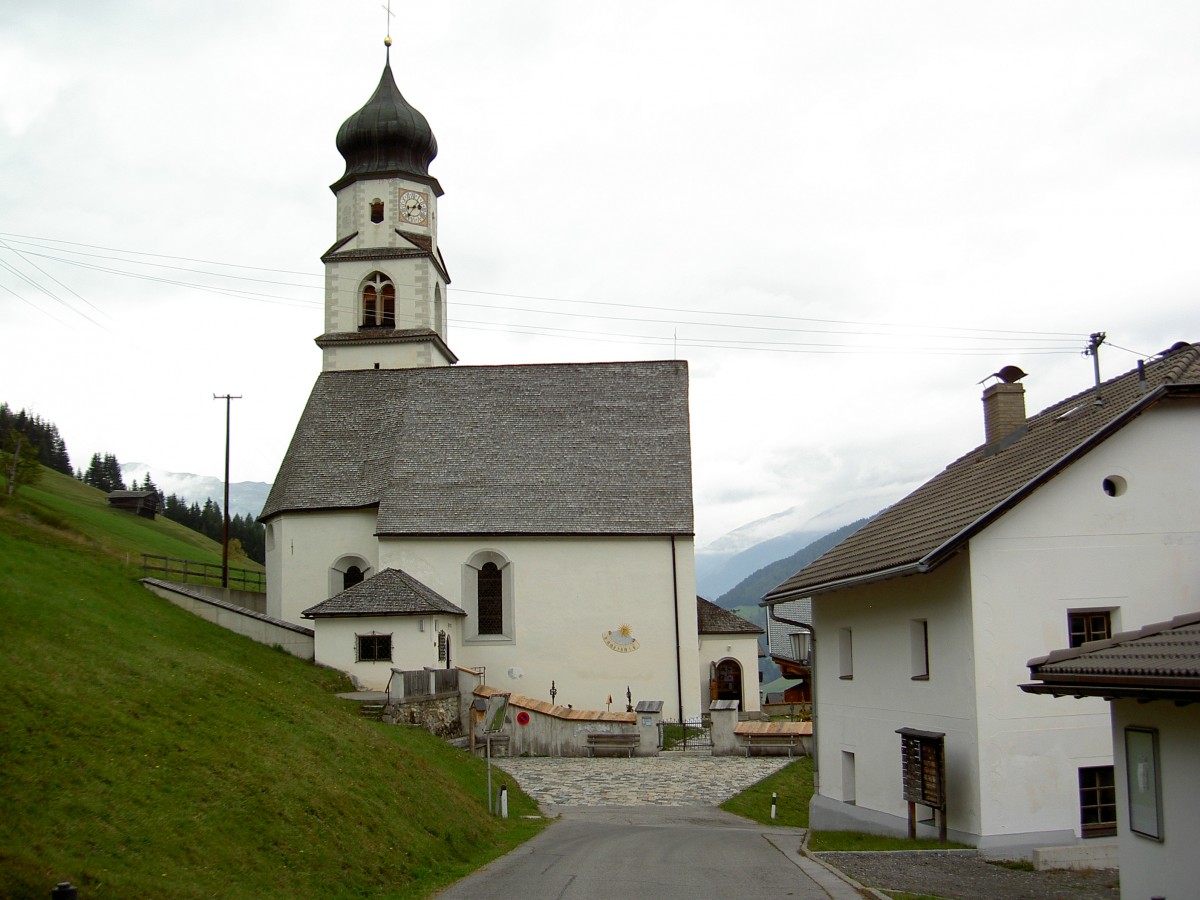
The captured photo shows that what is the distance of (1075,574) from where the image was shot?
16.7m

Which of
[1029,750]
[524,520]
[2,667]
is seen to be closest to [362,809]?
[2,667]

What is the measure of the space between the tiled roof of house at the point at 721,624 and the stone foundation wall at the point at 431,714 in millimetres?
10885

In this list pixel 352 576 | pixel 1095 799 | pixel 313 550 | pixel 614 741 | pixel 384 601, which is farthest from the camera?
pixel 352 576

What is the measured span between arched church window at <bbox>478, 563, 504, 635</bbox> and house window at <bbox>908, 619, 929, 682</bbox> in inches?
825

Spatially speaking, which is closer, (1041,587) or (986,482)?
(1041,587)

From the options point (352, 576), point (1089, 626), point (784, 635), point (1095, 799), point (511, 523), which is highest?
point (511, 523)

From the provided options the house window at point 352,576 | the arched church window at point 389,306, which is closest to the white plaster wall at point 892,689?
the house window at point 352,576

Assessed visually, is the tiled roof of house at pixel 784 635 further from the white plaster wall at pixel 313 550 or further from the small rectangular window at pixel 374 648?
the small rectangular window at pixel 374 648

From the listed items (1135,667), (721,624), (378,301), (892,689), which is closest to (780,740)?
(721,624)

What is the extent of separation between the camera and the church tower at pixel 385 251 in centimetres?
4462

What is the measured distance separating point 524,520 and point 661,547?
4620mm

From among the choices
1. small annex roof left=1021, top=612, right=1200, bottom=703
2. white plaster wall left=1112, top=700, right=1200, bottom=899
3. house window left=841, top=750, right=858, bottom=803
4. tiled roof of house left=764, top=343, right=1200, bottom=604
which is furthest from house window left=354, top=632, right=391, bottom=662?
white plaster wall left=1112, top=700, right=1200, bottom=899

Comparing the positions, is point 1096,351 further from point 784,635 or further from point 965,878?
point 784,635

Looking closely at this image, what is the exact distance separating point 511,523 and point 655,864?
887 inches
